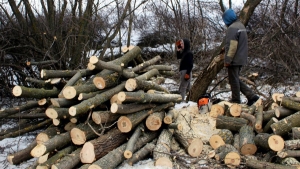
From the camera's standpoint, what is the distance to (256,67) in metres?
9.01

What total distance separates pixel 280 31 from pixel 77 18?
5909mm

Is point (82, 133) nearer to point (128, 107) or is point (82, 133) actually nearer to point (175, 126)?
point (128, 107)

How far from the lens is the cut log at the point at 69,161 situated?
3451mm

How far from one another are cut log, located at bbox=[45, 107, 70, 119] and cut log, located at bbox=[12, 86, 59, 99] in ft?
1.64

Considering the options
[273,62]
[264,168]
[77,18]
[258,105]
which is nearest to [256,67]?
[273,62]

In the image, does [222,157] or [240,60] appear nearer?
[222,157]

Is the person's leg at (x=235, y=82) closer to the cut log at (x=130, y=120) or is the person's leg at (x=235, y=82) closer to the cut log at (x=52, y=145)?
the cut log at (x=130, y=120)

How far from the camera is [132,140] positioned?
3.84m

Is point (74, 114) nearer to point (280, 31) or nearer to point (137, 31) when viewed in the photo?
point (280, 31)

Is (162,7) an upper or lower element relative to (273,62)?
upper

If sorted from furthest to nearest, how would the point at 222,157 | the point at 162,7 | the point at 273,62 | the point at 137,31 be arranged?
the point at 137,31 → the point at 162,7 → the point at 273,62 → the point at 222,157

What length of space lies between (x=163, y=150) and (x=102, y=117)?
91cm

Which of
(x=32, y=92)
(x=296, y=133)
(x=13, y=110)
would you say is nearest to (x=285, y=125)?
(x=296, y=133)

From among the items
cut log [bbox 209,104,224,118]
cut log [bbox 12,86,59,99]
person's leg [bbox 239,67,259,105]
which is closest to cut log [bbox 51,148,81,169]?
cut log [bbox 12,86,59,99]
